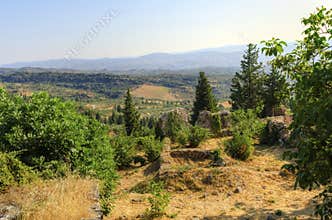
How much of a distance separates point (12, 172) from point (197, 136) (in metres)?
13.4

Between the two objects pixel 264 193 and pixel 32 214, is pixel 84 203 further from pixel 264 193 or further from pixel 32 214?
pixel 264 193

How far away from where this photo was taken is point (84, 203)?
616 cm

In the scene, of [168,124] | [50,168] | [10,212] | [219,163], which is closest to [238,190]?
[219,163]

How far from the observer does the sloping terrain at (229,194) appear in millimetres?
9664

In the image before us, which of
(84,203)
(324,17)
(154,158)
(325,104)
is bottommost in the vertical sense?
(154,158)

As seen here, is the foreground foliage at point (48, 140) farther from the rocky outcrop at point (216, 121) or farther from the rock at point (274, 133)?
the rocky outcrop at point (216, 121)

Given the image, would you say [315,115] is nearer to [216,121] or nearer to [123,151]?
[123,151]

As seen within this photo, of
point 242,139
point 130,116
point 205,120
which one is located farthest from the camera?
point 130,116

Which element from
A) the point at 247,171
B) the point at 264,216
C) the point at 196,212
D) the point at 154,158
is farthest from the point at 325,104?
the point at 154,158

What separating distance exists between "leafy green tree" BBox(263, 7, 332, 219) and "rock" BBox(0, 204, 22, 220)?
4.83m

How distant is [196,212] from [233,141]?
Answer: 658 centimetres

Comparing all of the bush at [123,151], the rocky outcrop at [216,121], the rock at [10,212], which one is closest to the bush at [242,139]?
the rocky outcrop at [216,121]

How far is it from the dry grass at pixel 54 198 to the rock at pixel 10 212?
0.10m

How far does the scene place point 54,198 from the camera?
19.0ft
